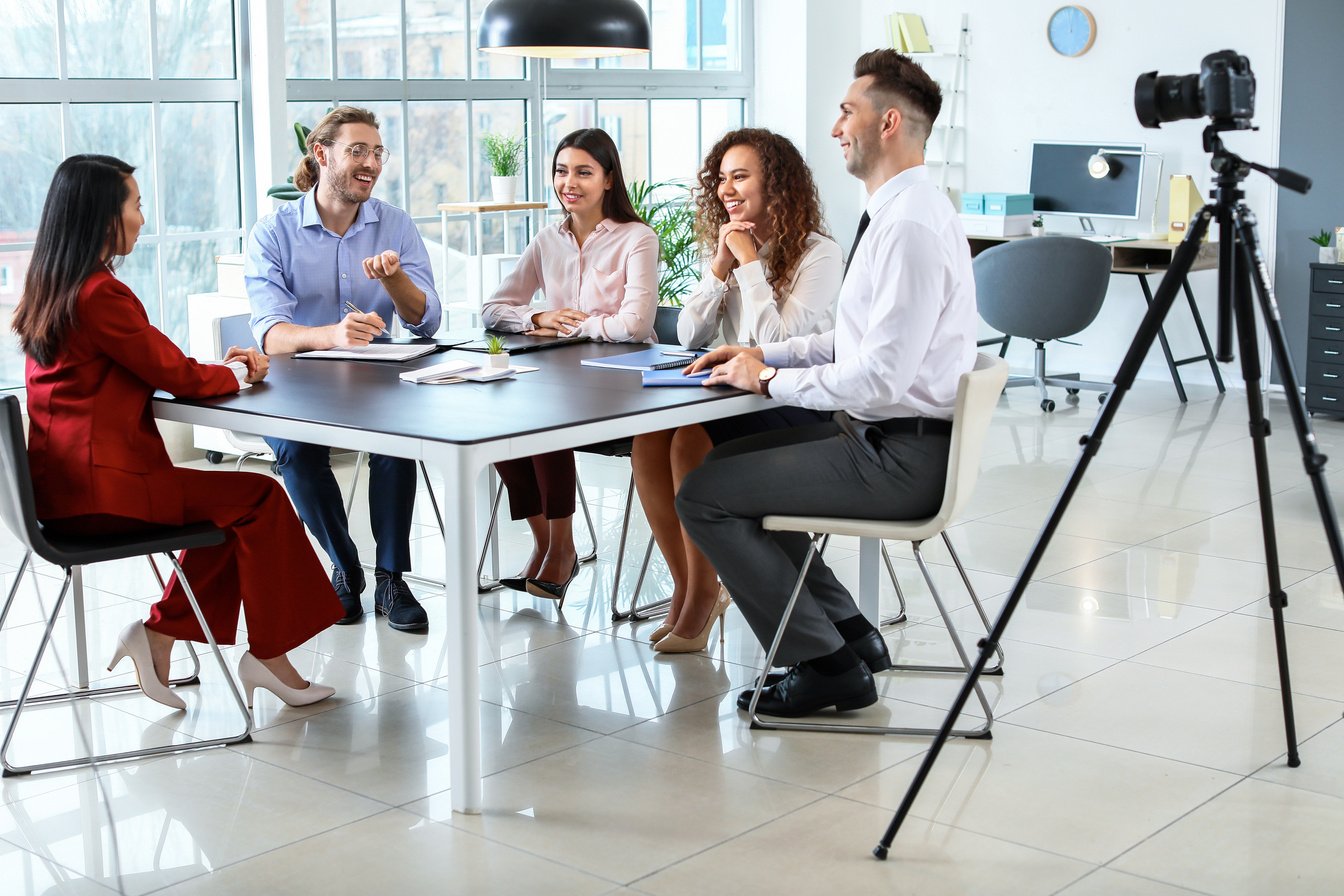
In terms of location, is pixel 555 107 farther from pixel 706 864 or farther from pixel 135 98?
pixel 706 864

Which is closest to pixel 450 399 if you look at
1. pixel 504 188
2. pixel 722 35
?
pixel 504 188

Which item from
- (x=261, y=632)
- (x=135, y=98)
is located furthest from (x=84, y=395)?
(x=135, y=98)

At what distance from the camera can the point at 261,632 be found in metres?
3.16

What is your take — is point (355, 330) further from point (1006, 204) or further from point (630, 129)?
point (630, 129)

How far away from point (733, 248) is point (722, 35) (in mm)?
5527

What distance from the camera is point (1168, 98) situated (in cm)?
256

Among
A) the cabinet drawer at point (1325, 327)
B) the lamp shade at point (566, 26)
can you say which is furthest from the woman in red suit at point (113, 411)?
the cabinet drawer at point (1325, 327)

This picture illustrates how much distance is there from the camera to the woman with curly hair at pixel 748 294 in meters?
3.61

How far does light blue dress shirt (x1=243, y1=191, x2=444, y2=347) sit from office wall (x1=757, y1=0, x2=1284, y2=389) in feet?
15.2

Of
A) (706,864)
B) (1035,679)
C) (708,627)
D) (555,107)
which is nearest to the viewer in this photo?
(706,864)

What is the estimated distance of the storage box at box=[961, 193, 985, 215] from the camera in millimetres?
7781

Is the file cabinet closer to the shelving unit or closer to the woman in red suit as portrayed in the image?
the shelving unit

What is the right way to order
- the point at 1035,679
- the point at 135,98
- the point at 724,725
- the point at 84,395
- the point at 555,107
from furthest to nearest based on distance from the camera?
the point at 555,107 < the point at 135,98 < the point at 1035,679 < the point at 724,725 < the point at 84,395

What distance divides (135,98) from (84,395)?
3.43 m
